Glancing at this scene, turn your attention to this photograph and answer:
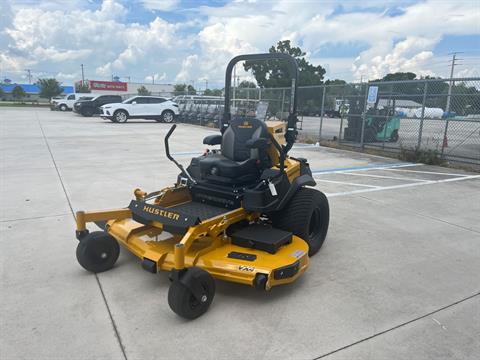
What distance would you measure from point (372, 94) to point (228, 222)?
9.45m

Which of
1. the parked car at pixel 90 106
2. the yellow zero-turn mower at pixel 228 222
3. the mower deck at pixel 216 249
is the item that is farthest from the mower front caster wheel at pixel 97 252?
the parked car at pixel 90 106

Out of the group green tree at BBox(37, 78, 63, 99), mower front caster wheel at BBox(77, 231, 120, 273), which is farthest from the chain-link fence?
green tree at BBox(37, 78, 63, 99)

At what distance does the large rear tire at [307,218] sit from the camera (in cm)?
379

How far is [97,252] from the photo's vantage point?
3439 mm

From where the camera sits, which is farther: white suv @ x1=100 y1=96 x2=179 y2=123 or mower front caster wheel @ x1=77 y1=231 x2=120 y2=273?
white suv @ x1=100 y1=96 x2=179 y2=123

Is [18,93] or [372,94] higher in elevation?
[372,94]

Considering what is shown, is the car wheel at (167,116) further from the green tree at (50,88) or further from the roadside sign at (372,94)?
the green tree at (50,88)

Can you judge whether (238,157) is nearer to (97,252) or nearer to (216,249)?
(216,249)

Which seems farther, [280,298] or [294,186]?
[294,186]

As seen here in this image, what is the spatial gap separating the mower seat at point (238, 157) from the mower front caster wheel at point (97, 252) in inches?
45.6

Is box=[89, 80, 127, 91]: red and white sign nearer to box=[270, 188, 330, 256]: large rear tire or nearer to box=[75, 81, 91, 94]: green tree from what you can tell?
box=[75, 81, 91, 94]: green tree

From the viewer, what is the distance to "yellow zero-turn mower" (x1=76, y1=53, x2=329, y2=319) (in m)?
2.95

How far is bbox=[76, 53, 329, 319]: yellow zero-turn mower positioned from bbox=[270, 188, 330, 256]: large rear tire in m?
0.01

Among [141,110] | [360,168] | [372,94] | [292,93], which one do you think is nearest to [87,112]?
[141,110]
